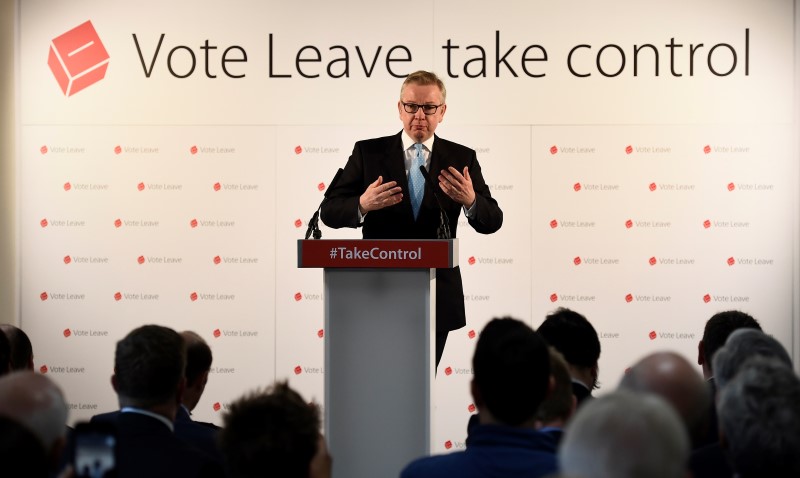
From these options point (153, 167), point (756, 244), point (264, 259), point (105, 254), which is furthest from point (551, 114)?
point (105, 254)

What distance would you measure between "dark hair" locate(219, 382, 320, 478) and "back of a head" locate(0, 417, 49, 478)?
0.39 m

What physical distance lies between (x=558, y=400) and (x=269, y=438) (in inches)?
42.1

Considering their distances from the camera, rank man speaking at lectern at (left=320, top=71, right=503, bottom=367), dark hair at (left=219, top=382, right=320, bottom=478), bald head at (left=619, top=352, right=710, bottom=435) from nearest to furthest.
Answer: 1. dark hair at (left=219, top=382, right=320, bottom=478)
2. bald head at (left=619, top=352, right=710, bottom=435)
3. man speaking at lectern at (left=320, top=71, right=503, bottom=367)

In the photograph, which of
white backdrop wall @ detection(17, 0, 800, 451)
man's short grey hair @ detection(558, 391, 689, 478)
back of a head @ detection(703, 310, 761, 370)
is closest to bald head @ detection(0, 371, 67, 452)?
man's short grey hair @ detection(558, 391, 689, 478)

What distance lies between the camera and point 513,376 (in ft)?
8.53

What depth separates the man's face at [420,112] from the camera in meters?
4.56

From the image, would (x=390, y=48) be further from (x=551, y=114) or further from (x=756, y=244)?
(x=756, y=244)

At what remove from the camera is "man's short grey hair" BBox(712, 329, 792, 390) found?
3.25 meters

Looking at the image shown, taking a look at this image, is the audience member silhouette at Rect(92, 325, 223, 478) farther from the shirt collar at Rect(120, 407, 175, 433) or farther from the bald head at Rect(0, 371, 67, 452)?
the bald head at Rect(0, 371, 67, 452)

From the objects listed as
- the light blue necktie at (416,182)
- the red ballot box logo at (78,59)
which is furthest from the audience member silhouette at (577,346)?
the red ballot box logo at (78,59)

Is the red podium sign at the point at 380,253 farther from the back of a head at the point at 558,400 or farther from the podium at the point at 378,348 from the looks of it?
the back of a head at the point at 558,400

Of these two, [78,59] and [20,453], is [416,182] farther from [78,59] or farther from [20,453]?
[78,59]

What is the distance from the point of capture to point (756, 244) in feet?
22.8

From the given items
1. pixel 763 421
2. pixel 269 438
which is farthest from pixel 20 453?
pixel 763 421
